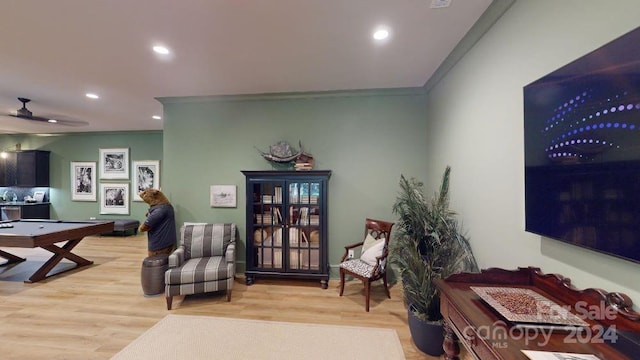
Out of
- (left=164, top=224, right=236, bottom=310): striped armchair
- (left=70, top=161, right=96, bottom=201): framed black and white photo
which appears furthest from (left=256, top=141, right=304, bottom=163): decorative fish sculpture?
(left=70, top=161, right=96, bottom=201): framed black and white photo

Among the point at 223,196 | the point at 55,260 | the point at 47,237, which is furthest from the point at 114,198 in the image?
the point at 223,196

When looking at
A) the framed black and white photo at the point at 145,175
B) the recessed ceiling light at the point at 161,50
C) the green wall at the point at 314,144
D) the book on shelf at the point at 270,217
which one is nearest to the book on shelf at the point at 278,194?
the book on shelf at the point at 270,217

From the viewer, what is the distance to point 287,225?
3.19 metres

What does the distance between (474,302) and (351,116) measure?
8.85ft

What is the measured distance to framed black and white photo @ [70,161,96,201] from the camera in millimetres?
6242

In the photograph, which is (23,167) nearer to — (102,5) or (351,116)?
(102,5)

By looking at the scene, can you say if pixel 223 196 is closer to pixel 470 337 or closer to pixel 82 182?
pixel 470 337

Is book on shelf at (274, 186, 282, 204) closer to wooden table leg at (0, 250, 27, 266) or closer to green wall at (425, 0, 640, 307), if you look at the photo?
green wall at (425, 0, 640, 307)

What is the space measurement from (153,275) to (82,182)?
5491 mm

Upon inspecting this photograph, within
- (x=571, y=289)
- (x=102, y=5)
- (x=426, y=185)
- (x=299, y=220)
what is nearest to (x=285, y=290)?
(x=299, y=220)

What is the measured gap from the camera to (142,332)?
226 centimetres

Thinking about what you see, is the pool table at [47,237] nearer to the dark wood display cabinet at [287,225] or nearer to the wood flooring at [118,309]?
the wood flooring at [118,309]

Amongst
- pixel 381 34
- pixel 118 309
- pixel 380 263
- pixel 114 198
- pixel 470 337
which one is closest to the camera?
pixel 470 337

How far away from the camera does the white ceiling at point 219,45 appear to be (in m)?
1.76
